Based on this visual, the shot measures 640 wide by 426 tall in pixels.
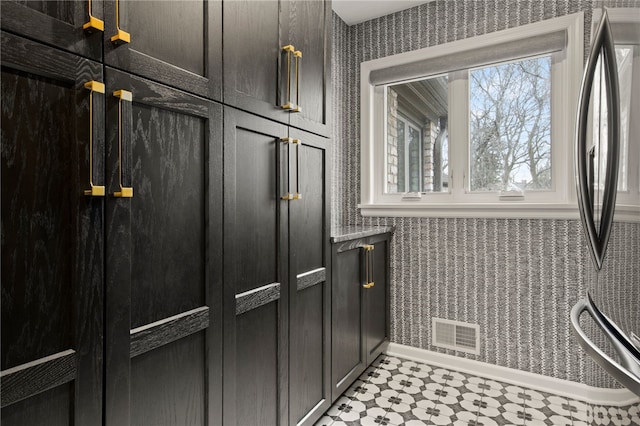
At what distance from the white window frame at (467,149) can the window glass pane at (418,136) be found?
62 mm

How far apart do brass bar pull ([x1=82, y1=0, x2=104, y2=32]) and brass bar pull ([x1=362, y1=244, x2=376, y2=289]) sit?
1680 millimetres

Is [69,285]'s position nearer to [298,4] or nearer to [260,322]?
[260,322]

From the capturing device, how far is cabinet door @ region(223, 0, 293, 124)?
46.0 inches

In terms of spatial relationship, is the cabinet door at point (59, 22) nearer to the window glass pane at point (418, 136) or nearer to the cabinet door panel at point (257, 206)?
the cabinet door panel at point (257, 206)

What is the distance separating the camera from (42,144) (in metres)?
0.73

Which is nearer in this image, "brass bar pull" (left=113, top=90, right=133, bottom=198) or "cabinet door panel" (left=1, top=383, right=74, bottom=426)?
"cabinet door panel" (left=1, top=383, right=74, bottom=426)

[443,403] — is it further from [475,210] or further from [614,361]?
[614,361]

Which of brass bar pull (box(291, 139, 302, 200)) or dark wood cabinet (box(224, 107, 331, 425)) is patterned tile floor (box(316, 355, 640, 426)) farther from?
brass bar pull (box(291, 139, 302, 200))

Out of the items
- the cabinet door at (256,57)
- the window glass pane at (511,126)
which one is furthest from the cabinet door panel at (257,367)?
the window glass pane at (511,126)

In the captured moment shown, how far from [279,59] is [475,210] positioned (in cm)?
160

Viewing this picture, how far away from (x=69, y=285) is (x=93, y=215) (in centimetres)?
16

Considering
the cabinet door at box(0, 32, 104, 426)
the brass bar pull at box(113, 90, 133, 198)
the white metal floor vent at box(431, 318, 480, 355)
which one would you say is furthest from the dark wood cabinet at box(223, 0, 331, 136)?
the white metal floor vent at box(431, 318, 480, 355)

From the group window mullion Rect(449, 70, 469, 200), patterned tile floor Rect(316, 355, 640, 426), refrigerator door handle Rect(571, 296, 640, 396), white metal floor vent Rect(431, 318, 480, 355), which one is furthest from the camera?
window mullion Rect(449, 70, 469, 200)

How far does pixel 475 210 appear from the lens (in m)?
2.30
